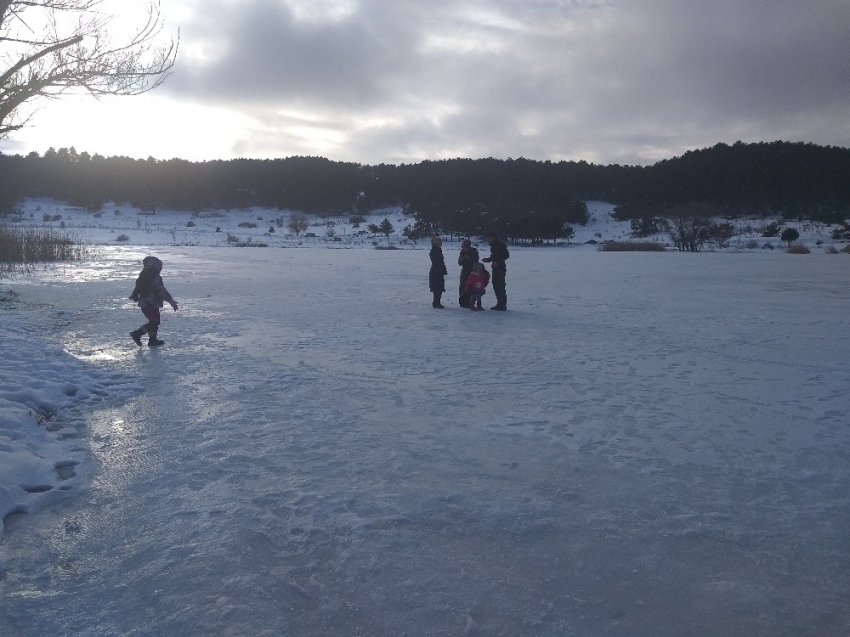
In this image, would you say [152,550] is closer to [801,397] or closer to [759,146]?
[801,397]

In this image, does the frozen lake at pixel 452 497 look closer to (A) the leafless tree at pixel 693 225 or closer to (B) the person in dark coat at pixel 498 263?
(B) the person in dark coat at pixel 498 263

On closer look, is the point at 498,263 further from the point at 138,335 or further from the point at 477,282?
the point at 138,335

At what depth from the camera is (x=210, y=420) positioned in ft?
16.3

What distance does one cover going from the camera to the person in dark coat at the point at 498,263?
37.1 feet

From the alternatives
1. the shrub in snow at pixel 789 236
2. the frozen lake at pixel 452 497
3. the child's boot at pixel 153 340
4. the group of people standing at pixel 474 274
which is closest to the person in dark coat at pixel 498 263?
the group of people standing at pixel 474 274

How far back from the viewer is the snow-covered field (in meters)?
2.54

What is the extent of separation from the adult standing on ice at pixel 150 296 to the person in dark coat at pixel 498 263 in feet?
18.6

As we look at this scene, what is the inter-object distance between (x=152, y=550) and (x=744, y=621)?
267 cm

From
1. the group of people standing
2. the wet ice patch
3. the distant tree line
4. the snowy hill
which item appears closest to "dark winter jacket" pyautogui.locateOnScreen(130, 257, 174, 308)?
the wet ice patch

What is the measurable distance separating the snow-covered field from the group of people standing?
3.05 metres

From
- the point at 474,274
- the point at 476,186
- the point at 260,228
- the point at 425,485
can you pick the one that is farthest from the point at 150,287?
the point at 476,186

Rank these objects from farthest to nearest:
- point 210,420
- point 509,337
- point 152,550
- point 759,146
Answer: point 759,146
point 509,337
point 210,420
point 152,550

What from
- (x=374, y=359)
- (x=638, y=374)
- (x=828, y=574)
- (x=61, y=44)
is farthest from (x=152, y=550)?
(x=61, y=44)

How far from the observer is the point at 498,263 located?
1145 cm
